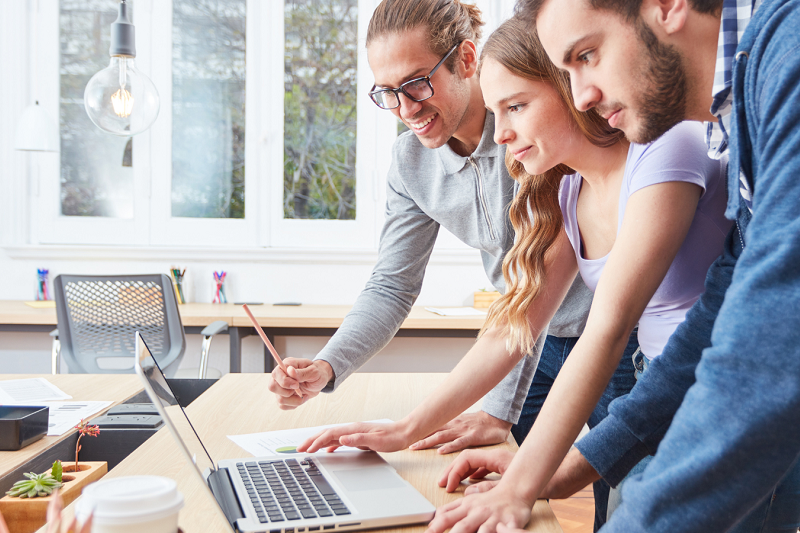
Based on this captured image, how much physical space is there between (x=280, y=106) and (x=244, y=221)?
0.67 meters

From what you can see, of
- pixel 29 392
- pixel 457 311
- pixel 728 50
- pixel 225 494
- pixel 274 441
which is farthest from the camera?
pixel 457 311

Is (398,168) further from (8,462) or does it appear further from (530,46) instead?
(8,462)

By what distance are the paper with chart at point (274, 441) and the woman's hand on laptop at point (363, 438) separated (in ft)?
0.09

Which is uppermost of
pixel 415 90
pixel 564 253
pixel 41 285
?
pixel 415 90

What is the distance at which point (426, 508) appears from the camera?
779mm

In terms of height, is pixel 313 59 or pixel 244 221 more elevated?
pixel 313 59

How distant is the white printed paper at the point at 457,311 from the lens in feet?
10.1

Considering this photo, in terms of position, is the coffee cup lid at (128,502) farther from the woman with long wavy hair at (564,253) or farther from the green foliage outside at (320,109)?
the green foliage outside at (320,109)

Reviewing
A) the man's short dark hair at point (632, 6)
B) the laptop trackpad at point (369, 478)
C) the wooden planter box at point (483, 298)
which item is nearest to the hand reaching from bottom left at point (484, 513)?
the laptop trackpad at point (369, 478)

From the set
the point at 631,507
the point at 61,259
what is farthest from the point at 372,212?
the point at 631,507

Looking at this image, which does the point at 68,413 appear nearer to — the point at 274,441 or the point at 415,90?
Answer: the point at 274,441

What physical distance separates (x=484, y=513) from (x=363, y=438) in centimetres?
30

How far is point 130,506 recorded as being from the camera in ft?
1.55

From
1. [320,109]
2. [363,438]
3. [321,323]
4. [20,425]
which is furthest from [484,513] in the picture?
[320,109]
